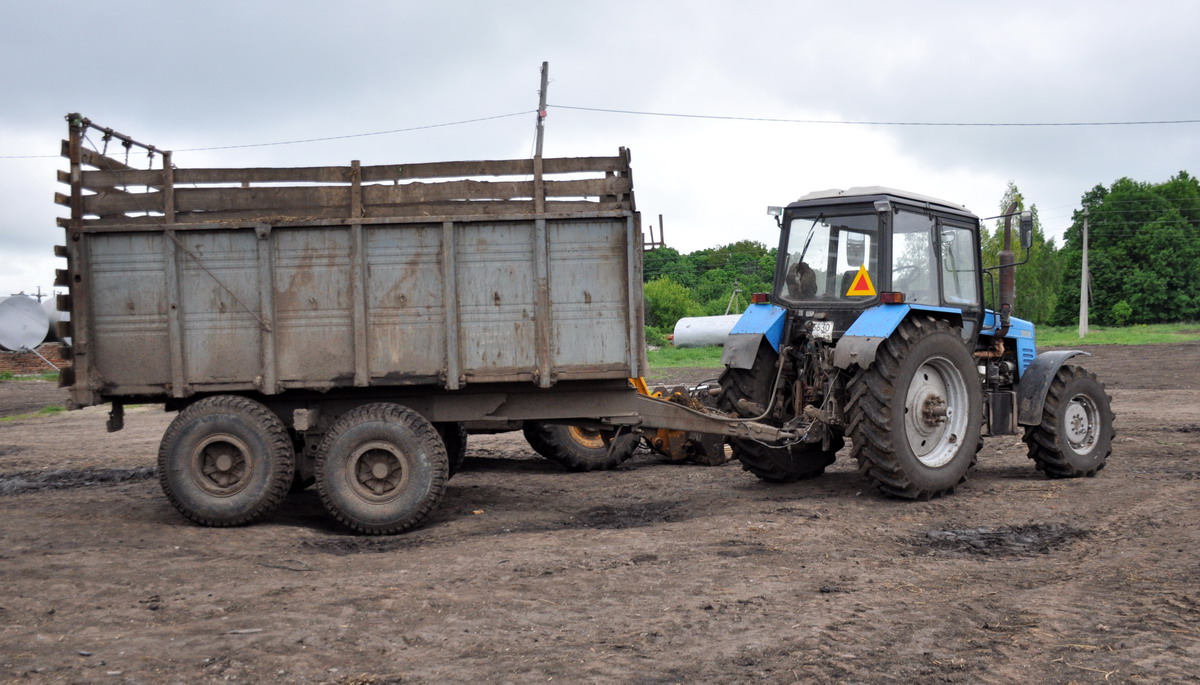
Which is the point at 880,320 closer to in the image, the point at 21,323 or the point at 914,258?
the point at 914,258

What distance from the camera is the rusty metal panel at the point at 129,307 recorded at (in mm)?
7508

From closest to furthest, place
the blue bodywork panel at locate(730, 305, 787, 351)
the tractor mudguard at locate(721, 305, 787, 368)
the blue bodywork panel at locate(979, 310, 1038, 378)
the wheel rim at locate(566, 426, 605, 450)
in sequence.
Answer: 1. the tractor mudguard at locate(721, 305, 787, 368)
2. the blue bodywork panel at locate(730, 305, 787, 351)
3. the blue bodywork panel at locate(979, 310, 1038, 378)
4. the wheel rim at locate(566, 426, 605, 450)

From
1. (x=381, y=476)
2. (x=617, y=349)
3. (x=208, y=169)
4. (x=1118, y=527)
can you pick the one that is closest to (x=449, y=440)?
(x=381, y=476)

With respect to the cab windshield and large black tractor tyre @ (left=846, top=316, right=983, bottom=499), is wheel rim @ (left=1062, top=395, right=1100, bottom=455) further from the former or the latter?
the cab windshield

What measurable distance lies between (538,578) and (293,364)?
2792 mm

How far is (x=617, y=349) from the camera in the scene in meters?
7.59

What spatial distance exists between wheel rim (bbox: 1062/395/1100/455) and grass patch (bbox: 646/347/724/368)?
17.8 meters

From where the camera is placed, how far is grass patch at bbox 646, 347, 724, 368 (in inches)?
1159

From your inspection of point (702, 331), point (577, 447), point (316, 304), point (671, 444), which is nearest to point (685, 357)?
point (702, 331)

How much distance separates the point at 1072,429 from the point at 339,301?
6.96m

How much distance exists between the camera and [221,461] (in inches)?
293

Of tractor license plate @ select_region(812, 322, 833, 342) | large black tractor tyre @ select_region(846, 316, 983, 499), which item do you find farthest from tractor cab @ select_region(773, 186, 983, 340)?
large black tractor tyre @ select_region(846, 316, 983, 499)

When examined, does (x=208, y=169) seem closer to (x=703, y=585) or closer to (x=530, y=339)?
(x=530, y=339)

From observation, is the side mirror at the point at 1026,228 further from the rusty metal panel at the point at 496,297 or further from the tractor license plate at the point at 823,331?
the rusty metal panel at the point at 496,297
